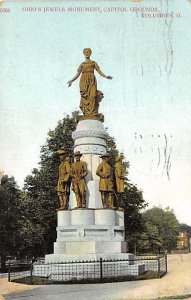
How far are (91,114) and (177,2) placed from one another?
4.87 m

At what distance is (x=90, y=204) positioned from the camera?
45.7 feet

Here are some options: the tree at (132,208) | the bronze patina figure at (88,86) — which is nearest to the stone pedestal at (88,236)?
the bronze patina figure at (88,86)

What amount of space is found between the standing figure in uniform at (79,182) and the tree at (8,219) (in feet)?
20.0

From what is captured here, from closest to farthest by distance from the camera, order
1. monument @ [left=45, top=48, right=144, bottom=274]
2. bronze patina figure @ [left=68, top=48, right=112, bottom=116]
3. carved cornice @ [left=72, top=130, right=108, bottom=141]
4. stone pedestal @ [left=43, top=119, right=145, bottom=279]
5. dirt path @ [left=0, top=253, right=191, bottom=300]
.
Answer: dirt path @ [left=0, top=253, right=191, bottom=300]
stone pedestal @ [left=43, top=119, right=145, bottom=279]
monument @ [left=45, top=48, right=144, bottom=274]
carved cornice @ [left=72, top=130, right=108, bottom=141]
bronze patina figure @ [left=68, top=48, right=112, bottom=116]

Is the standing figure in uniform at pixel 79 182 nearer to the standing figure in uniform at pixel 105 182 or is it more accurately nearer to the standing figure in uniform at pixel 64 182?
the standing figure in uniform at pixel 64 182

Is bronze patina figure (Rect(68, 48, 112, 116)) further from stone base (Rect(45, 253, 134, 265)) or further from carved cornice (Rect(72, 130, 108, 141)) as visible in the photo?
stone base (Rect(45, 253, 134, 265))

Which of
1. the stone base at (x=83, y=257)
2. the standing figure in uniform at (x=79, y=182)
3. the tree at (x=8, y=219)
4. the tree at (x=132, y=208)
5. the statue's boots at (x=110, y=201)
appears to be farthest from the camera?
the tree at (x=132, y=208)

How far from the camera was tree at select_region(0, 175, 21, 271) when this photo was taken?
18931 millimetres

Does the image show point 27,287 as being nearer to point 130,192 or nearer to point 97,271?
point 97,271

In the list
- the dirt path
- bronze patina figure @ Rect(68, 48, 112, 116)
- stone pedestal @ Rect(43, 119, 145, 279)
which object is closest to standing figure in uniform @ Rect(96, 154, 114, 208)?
stone pedestal @ Rect(43, 119, 145, 279)

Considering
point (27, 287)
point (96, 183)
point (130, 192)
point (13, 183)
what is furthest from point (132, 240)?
point (27, 287)

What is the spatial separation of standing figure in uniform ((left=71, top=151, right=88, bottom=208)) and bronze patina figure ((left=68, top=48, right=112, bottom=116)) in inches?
91.0

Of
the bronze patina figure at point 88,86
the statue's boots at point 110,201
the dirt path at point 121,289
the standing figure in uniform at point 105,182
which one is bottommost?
the dirt path at point 121,289

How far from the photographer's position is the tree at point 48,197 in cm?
2255
